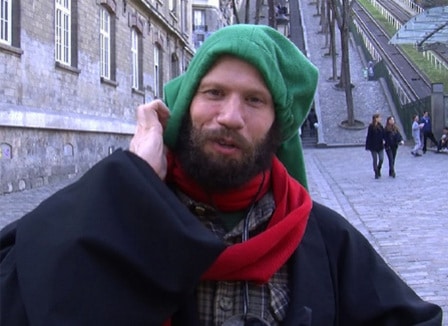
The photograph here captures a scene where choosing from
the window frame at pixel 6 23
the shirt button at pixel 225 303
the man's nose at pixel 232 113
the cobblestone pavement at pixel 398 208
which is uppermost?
the window frame at pixel 6 23

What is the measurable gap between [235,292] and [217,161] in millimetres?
350

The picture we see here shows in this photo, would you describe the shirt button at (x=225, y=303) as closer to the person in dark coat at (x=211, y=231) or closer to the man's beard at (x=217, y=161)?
the person in dark coat at (x=211, y=231)

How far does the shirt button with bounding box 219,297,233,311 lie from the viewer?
1703 mm

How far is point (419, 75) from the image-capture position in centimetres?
3659

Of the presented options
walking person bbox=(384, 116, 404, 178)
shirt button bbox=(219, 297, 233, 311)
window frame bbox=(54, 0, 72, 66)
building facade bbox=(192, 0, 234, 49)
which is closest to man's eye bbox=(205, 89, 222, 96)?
shirt button bbox=(219, 297, 233, 311)

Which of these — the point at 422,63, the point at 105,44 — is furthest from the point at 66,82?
the point at 422,63

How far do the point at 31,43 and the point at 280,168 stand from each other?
12512mm

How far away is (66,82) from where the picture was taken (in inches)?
608

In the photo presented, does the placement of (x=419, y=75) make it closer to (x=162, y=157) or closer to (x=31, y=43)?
(x=31, y=43)

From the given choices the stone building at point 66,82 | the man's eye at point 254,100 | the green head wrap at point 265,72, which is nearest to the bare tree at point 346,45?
the stone building at point 66,82

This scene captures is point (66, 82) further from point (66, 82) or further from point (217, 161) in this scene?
point (217, 161)

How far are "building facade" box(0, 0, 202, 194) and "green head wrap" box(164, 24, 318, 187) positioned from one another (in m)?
10.7

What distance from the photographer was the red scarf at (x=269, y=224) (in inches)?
65.4

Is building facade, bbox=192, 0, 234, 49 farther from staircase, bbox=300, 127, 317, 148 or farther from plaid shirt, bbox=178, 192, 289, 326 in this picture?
plaid shirt, bbox=178, 192, 289, 326
